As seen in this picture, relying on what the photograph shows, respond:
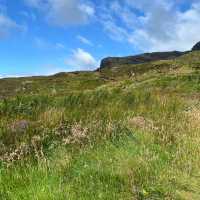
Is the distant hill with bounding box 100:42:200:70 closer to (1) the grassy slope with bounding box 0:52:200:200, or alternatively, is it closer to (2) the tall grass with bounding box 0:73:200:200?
(1) the grassy slope with bounding box 0:52:200:200

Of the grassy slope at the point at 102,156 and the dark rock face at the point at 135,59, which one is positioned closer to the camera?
the grassy slope at the point at 102,156

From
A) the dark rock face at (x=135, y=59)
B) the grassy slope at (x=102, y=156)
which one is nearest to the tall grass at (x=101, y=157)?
the grassy slope at (x=102, y=156)

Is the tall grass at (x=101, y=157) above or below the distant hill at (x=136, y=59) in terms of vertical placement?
below

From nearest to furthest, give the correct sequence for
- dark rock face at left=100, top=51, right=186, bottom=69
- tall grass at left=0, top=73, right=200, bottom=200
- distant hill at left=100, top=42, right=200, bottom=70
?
tall grass at left=0, top=73, right=200, bottom=200, distant hill at left=100, top=42, right=200, bottom=70, dark rock face at left=100, top=51, right=186, bottom=69

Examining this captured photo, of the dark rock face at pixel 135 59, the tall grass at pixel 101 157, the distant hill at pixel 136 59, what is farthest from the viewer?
the dark rock face at pixel 135 59

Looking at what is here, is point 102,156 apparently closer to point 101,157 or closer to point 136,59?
point 101,157

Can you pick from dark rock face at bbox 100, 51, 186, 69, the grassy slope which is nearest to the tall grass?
the grassy slope

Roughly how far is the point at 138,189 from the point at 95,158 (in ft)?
4.25

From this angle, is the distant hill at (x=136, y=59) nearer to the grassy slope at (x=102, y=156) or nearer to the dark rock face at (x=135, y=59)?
the dark rock face at (x=135, y=59)

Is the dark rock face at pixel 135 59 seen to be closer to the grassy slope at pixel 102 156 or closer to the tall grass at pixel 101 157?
the grassy slope at pixel 102 156

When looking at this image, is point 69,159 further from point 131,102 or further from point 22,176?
point 131,102

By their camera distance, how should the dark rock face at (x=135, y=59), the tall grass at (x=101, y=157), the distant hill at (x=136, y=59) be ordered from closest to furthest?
the tall grass at (x=101, y=157), the distant hill at (x=136, y=59), the dark rock face at (x=135, y=59)

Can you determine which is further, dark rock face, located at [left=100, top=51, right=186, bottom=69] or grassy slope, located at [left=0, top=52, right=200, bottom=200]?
dark rock face, located at [left=100, top=51, right=186, bottom=69]

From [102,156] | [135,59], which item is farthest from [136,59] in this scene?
[102,156]
